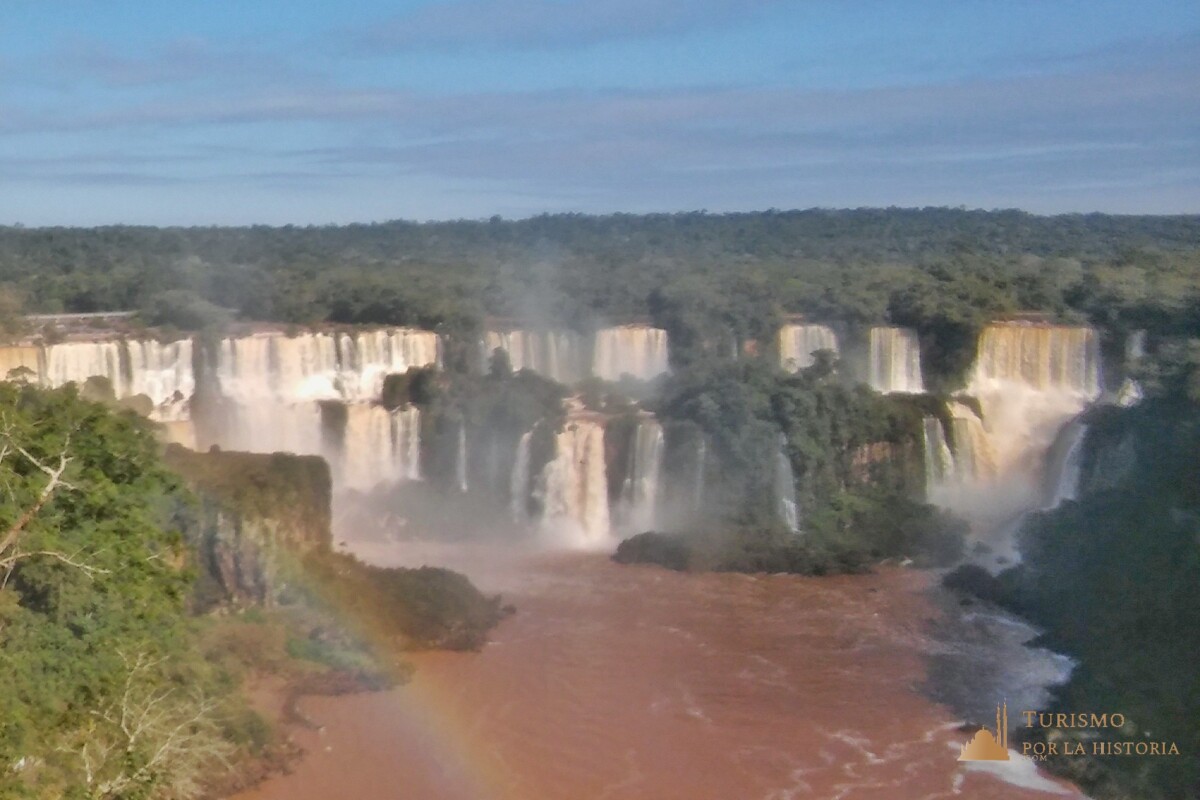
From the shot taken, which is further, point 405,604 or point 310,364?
point 310,364

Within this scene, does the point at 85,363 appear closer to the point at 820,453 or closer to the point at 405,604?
the point at 405,604

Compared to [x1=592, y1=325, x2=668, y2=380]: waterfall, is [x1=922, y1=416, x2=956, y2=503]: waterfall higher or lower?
[x1=592, y1=325, x2=668, y2=380]: waterfall

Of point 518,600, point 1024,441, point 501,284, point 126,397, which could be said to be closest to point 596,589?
point 518,600

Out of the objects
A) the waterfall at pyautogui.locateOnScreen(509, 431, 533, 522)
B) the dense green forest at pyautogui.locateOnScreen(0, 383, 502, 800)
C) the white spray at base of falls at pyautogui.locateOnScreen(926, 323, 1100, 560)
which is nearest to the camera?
the dense green forest at pyautogui.locateOnScreen(0, 383, 502, 800)

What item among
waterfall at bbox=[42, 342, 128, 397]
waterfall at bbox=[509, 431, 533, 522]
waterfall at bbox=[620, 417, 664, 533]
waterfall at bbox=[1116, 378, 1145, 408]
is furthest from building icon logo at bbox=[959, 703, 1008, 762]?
waterfall at bbox=[42, 342, 128, 397]

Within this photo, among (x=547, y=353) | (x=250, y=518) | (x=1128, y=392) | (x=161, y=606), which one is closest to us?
(x=161, y=606)

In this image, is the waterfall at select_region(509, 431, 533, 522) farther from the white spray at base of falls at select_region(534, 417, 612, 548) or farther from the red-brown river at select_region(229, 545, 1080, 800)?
the red-brown river at select_region(229, 545, 1080, 800)

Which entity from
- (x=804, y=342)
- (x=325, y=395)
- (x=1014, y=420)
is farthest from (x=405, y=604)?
(x=1014, y=420)
